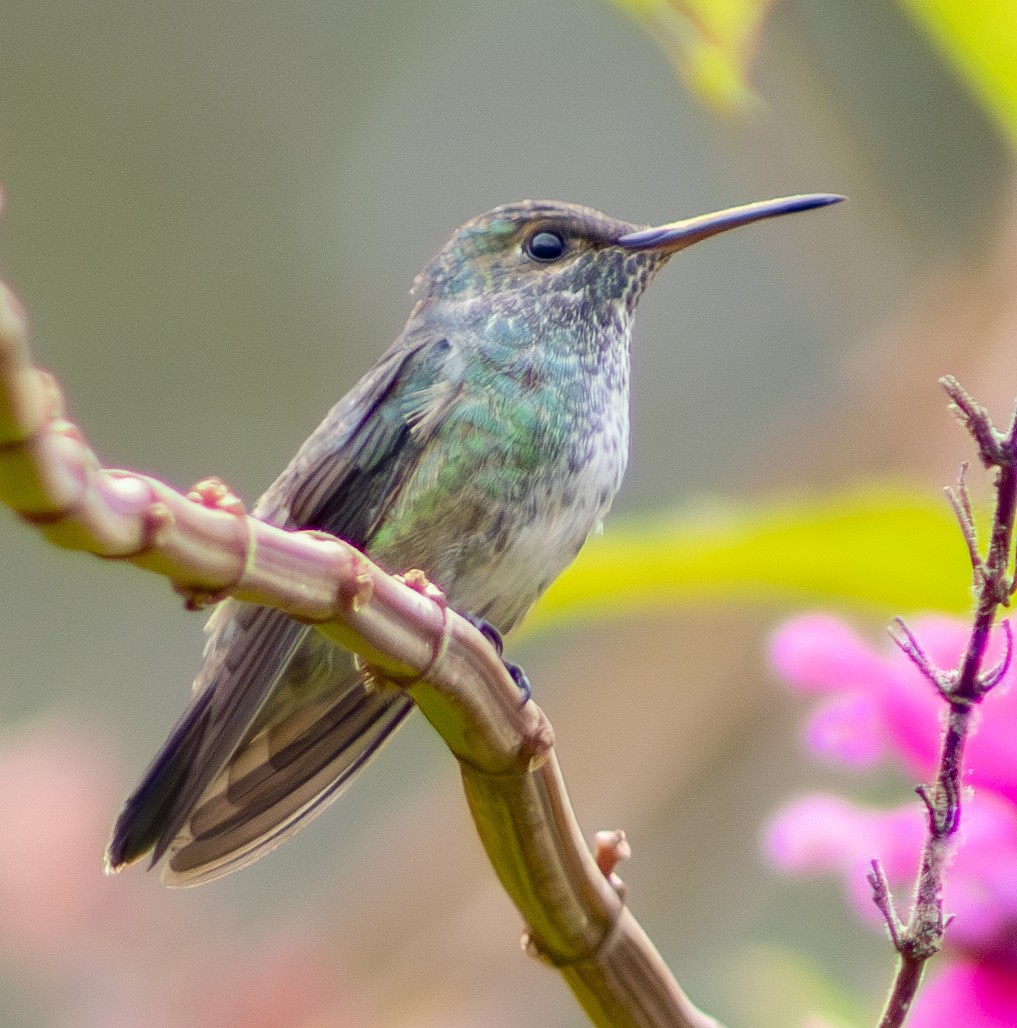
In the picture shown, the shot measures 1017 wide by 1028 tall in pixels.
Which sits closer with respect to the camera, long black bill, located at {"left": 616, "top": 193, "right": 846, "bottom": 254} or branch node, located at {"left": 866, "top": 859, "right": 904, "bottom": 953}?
branch node, located at {"left": 866, "top": 859, "right": 904, "bottom": 953}

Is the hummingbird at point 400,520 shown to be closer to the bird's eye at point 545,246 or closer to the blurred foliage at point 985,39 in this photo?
the bird's eye at point 545,246

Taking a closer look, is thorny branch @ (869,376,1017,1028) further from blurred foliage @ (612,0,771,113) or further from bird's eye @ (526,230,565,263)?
bird's eye @ (526,230,565,263)

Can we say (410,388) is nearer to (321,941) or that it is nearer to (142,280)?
(321,941)

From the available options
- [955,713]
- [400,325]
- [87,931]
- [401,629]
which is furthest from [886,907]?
[400,325]

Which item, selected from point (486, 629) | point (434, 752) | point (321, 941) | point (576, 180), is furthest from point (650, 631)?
point (576, 180)

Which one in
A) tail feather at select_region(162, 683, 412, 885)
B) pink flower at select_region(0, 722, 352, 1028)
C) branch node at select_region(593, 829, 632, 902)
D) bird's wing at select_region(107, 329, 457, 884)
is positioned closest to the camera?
branch node at select_region(593, 829, 632, 902)

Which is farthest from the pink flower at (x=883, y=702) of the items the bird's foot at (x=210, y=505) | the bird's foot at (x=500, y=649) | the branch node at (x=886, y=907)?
the bird's foot at (x=210, y=505)

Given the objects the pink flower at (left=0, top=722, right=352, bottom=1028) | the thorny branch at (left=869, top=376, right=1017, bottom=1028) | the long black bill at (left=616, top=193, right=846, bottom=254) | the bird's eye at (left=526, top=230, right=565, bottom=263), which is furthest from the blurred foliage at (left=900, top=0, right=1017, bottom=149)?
the pink flower at (left=0, top=722, right=352, bottom=1028)

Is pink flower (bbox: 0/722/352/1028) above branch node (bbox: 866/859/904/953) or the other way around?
above
